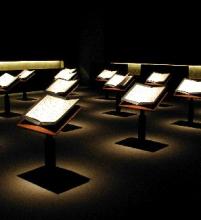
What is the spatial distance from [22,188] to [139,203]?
1.31 m

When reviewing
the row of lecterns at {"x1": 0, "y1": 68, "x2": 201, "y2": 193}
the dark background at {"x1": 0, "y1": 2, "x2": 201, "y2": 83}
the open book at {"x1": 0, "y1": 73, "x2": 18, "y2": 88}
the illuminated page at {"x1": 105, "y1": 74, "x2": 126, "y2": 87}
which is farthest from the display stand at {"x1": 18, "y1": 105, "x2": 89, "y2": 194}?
the dark background at {"x1": 0, "y1": 2, "x2": 201, "y2": 83}

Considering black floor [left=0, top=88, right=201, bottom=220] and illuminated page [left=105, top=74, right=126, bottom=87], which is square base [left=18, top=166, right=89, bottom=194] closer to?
black floor [left=0, top=88, right=201, bottom=220]

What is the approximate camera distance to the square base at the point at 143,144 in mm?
5214

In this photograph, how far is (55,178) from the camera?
3.95 meters

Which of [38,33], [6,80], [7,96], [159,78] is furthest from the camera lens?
[38,33]

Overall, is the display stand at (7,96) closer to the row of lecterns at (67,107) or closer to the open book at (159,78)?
the row of lecterns at (67,107)

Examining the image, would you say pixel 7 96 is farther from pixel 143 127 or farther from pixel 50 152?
pixel 50 152

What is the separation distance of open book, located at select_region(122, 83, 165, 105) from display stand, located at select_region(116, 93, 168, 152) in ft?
0.24

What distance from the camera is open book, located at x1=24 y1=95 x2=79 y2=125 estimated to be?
374 centimetres

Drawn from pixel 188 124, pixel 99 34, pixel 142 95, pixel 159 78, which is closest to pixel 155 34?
pixel 99 34

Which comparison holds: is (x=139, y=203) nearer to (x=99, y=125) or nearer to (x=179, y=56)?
(x=99, y=125)

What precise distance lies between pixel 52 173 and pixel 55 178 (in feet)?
0.23

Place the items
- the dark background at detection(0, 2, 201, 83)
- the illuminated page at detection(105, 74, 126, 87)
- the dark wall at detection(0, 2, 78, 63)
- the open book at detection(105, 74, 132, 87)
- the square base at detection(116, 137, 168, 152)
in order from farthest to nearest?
the dark wall at detection(0, 2, 78, 63)
the dark background at detection(0, 2, 201, 83)
the illuminated page at detection(105, 74, 126, 87)
the open book at detection(105, 74, 132, 87)
the square base at detection(116, 137, 168, 152)

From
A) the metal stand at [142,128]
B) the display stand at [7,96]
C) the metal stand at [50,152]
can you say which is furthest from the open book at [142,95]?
the display stand at [7,96]
